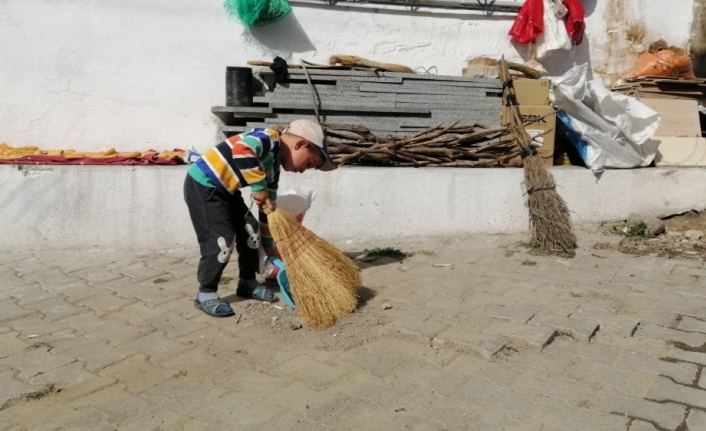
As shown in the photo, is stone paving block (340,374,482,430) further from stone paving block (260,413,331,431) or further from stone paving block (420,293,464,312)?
stone paving block (420,293,464,312)

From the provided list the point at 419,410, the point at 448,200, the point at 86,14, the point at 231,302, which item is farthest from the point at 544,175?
the point at 86,14

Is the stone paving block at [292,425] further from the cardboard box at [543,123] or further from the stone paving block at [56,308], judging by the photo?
the cardboard box at [543,123]

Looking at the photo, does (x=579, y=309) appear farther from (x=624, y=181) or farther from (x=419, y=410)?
(x=624, y=181)

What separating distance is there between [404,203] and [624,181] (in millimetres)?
2273

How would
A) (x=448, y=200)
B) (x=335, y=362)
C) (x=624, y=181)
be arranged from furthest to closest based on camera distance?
(x=624, y=181)
(x=448, y=200)
(x=335, y=362)

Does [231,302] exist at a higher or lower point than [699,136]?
lower

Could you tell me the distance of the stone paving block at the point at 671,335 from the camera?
11.4 ft

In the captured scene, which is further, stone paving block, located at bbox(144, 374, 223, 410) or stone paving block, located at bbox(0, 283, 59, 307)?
stone paving block, located at bbox(0, 283, 59, 307)

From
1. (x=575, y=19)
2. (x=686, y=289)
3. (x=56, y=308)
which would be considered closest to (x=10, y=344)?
(x=56, y=308)

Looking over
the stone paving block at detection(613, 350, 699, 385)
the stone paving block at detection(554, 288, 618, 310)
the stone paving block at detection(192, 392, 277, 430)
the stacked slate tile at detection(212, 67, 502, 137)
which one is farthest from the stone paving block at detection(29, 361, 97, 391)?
the stacked slate tile at detection(212, 67, 502, 137)

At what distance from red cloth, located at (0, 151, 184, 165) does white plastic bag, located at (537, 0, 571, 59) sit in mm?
4230

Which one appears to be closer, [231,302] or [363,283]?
[231,302]

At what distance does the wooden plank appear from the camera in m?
6.91

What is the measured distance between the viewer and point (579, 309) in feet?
12.9
